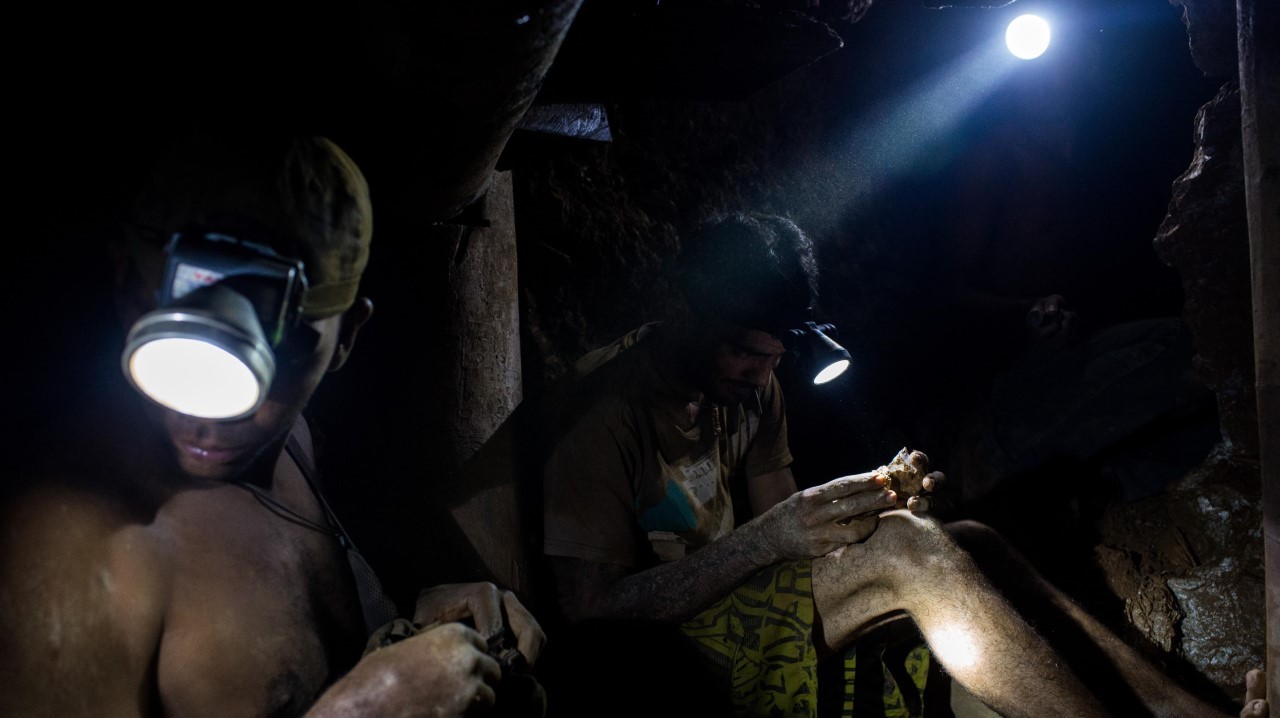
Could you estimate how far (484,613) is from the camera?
2070 mm

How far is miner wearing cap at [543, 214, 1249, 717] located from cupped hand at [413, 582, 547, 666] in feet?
2.82

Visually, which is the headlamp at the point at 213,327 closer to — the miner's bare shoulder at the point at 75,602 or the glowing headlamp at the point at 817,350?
the miner's bare shoulder at the point at 75,602

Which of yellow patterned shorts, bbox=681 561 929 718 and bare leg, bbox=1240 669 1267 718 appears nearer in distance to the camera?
bare leg, bbox=1240 669 1267 718

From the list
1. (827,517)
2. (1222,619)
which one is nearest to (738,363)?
(827,517)

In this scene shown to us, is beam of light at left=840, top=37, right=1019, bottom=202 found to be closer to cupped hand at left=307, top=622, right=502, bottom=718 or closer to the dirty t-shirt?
the dirty t-shirt

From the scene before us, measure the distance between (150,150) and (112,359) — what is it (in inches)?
26.5

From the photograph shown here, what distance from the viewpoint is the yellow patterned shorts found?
9.89ft

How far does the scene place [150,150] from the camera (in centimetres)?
133

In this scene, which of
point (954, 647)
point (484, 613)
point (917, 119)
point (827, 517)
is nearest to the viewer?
point (484, 613)

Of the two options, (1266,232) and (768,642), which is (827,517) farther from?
(1266,232)

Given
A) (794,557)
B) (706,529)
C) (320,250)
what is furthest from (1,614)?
(706,529)

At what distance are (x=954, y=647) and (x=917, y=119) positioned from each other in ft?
13.9

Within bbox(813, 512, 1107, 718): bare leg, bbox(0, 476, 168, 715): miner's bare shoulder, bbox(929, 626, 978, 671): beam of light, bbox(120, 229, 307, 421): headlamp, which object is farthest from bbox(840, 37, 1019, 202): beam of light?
bbox(0, 476, 168, 715): miner's bare shoulder

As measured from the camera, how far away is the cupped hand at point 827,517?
280cm
